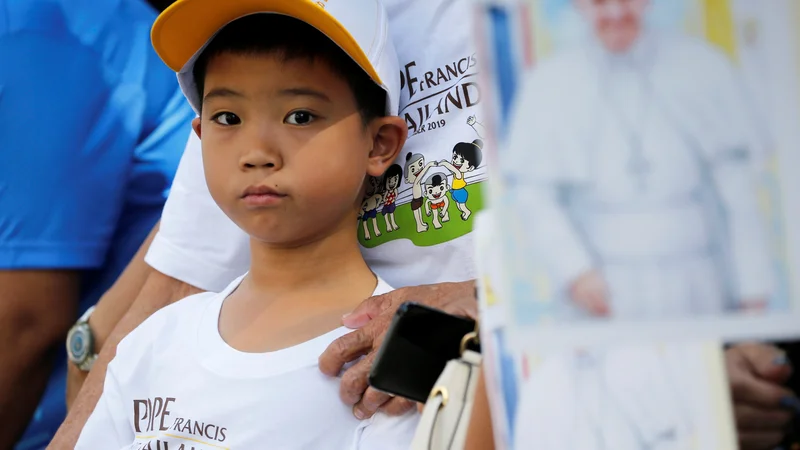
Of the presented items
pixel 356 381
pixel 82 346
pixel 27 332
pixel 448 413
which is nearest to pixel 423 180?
pixel 356 381

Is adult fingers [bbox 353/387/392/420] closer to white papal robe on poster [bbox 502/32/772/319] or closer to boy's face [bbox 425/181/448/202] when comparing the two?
boy's face [bbox 425/181/448/202]

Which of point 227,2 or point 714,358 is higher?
point 227,2

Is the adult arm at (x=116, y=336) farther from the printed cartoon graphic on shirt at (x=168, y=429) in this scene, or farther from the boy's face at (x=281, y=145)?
the boy's face at (x=281, y=145)

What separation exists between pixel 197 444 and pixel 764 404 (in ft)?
2.05

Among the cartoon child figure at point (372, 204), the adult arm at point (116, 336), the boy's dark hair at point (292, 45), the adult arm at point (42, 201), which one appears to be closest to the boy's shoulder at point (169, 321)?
the adult arm at point (116, 336)

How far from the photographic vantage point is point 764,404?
436 millimetres

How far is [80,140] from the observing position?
1467 mm

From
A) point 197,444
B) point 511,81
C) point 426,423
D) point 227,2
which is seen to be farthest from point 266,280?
point 511,81

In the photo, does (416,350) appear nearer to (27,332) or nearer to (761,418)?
(761,418)

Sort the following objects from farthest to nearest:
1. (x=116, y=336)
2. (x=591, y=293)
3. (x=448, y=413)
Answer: (x=116, y=336) < (x=448, y=413) < (x=591, y=293)

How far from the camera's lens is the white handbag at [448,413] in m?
0.55

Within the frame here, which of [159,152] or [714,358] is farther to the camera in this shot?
[159,152]

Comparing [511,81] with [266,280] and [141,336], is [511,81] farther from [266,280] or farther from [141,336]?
[141,336]

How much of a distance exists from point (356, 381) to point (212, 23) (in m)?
0.45
